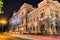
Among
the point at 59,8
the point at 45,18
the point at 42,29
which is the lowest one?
the point at 42,29

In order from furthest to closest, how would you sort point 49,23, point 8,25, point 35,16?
1. point 8,25
2. point 35,16
3. point 49,23

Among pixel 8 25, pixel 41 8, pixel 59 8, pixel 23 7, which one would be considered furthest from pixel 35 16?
pixel 8 25

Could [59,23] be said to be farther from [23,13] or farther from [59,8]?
[23,13]

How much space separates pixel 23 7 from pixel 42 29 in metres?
26.2

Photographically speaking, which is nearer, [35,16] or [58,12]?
[58,12]

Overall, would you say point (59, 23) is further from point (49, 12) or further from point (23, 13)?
point (23, 13)

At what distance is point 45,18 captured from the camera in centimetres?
4675

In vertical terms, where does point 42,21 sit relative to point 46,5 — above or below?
below

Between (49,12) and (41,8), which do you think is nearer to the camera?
(49,12)

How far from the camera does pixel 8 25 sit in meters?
92.0

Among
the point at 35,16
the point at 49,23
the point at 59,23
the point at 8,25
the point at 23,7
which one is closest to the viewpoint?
the point at 49,23

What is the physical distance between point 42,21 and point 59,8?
316 inches

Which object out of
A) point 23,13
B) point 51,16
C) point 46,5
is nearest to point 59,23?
point 51,16

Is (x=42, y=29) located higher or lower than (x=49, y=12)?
lower
